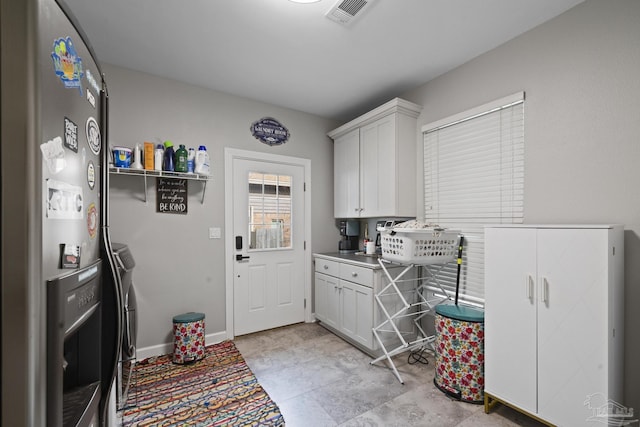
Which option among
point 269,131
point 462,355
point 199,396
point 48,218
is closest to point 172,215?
point 269,131

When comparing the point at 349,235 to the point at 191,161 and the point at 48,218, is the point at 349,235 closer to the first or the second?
the point at 191,161

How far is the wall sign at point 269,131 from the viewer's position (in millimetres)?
3287

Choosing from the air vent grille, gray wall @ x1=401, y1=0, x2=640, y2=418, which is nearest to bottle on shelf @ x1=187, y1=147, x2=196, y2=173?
the air vent grille

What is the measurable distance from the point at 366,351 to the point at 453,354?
911 mm

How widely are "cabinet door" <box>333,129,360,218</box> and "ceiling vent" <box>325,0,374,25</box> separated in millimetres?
1441

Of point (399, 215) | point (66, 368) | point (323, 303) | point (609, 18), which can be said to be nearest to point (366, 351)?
point (323, 303)

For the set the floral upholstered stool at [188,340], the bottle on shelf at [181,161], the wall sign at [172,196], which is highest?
the bottle on shelf at [181,161]

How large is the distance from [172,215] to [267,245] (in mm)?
1072

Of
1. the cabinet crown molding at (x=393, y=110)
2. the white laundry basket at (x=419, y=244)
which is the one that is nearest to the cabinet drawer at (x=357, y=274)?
the white laundry basket at (x=419, y=244)

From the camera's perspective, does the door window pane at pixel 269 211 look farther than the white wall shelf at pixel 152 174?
Yes

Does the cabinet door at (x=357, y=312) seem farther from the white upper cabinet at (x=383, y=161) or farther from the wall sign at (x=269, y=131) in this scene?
the wall sign at (x=269, y=131)

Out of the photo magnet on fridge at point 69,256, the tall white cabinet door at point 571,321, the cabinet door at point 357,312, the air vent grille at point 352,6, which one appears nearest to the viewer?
the photo magnet on fridge at point 69,256

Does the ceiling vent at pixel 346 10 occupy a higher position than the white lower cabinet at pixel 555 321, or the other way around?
the ceiling vent at pixel 346 10

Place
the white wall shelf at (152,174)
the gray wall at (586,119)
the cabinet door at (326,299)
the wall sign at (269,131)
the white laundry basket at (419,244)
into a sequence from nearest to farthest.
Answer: the gray wall at (586,119), the white laundry basket at (419,244), the white wall shelf at (152,174), the cabinet door at (326,299), the wall sign at (269,131)
